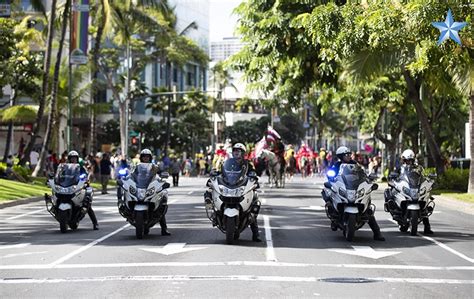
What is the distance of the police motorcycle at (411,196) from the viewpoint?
16953mm

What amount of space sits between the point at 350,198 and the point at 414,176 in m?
2.14

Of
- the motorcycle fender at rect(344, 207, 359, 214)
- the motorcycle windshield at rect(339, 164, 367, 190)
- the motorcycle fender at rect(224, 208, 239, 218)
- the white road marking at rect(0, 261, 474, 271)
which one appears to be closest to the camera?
the white road marking at rect(0, 261, 474, 271)

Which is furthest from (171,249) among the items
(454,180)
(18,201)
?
(454,180)

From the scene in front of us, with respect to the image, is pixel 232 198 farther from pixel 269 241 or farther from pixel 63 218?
pixel 63 218

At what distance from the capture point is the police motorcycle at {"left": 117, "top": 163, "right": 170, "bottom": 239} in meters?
16.2

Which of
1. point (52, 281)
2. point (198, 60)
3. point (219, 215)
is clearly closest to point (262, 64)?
point (219, 215)

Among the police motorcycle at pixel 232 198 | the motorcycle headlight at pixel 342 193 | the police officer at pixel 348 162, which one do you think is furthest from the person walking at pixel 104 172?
the motorcycle headlight at pixel 342 193

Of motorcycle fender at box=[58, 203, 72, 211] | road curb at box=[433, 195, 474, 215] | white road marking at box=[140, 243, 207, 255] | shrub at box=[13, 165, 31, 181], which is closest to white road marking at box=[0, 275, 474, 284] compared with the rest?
white road marking at box=[140, 243, 207, 255]

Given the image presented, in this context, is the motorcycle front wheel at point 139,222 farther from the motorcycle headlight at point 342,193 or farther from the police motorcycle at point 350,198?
the motorcycle headlight at point 342,193

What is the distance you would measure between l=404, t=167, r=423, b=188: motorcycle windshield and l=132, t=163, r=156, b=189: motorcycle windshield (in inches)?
204

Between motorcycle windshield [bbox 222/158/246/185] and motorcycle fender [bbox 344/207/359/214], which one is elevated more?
motorcycle windshield [bbox 222/158/246/185]

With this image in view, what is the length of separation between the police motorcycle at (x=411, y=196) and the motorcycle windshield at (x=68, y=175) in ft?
22.0

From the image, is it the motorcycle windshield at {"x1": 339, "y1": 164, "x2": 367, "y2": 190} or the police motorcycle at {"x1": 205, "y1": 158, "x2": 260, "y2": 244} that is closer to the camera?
the police motorcycle at {"x1": 205, "y1": 158, "x2": 260, "y2": 244}

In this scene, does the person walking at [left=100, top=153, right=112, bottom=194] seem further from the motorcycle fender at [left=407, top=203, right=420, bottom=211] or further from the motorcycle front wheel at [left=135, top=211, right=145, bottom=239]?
the motorcycle fender at [left=407, top=203, right=420, bottom=211]
